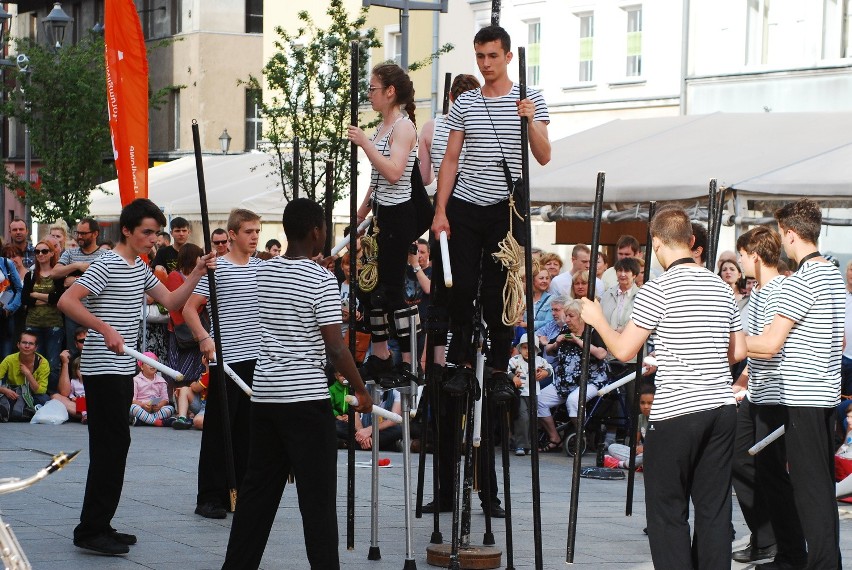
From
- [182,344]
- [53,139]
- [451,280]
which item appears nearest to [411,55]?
[53,139]

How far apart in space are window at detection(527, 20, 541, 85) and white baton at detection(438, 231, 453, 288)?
22.6 m

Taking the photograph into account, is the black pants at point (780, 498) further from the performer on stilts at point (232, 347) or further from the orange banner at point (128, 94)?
the orange banner at point (128, 94)

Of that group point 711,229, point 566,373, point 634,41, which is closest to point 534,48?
point 634,41

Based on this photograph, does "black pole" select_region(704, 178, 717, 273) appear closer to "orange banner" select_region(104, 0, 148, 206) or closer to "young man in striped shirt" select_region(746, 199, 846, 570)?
"young man in striped shirt" select_region(746, 199, 846, 570)

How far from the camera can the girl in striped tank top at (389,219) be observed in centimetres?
876

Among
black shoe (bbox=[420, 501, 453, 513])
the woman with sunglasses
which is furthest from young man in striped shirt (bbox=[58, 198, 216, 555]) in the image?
the woman with sunglasses

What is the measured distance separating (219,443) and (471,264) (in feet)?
9.15

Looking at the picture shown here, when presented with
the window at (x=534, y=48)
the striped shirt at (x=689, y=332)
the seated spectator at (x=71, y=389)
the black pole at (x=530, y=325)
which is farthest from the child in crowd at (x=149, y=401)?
the window at (x=534, y=48)

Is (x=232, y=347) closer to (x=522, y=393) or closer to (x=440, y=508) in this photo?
(x=440, y=508)

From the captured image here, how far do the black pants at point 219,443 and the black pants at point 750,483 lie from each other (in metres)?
3.30

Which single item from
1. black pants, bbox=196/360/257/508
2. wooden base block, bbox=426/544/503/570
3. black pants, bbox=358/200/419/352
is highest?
black pants, bbox=358/200/419/352

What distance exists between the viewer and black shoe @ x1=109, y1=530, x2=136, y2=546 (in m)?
8.83

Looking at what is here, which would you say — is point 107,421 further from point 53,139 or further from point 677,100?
point 53,139

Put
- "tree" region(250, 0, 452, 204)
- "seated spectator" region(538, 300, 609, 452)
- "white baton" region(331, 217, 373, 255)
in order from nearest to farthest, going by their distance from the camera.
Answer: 1. "white baton" region(331, 217, 373, 255)
2. "seated spectator" region(538, 300, 609, 452)
3. "tree" region(250, 0, 452, 204)
